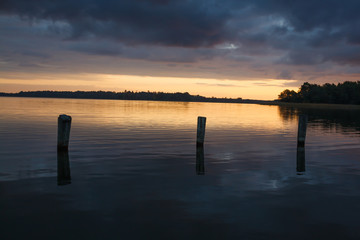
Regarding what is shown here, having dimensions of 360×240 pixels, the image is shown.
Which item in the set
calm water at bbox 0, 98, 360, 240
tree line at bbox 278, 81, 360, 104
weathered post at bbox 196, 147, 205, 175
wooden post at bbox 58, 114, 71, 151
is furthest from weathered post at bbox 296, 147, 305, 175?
tree line at bbox 278, 81, 360, 104

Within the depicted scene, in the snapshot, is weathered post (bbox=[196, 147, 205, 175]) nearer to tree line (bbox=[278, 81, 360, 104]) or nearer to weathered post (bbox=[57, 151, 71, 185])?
weathered post (bbox=[57, 151, 71, 185])

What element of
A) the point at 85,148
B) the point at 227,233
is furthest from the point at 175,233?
the point at 85,148

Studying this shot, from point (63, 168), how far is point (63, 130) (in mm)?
3619

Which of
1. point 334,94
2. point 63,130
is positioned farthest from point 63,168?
point 334,94

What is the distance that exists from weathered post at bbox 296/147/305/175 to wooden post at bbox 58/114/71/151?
514 inches

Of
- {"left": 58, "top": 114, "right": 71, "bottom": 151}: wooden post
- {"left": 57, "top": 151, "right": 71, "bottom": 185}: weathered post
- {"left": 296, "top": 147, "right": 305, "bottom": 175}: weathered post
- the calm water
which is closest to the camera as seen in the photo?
the calm water

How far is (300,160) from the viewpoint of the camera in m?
16.9

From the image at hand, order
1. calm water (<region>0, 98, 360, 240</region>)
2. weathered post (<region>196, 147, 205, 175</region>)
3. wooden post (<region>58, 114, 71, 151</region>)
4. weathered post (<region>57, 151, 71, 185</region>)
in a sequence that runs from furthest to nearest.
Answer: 1. wooden post (<region>58, 114, 71, 151</region>)
2. weathered post (<region>196, 147, 205, 175</region>)
3. weathered post (<region>57, 151, 71, 185</region>)
4. calm water (<region>0, 98, 360, 240</region>)

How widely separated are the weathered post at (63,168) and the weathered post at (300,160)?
431 inches

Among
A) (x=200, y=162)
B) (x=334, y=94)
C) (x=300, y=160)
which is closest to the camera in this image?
(x=200, y=162)

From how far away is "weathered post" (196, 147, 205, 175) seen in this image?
540 inches

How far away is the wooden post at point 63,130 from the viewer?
16145mm

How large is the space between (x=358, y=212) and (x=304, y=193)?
79.0 inches

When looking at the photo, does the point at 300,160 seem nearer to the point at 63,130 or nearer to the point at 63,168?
the point at 63,168
